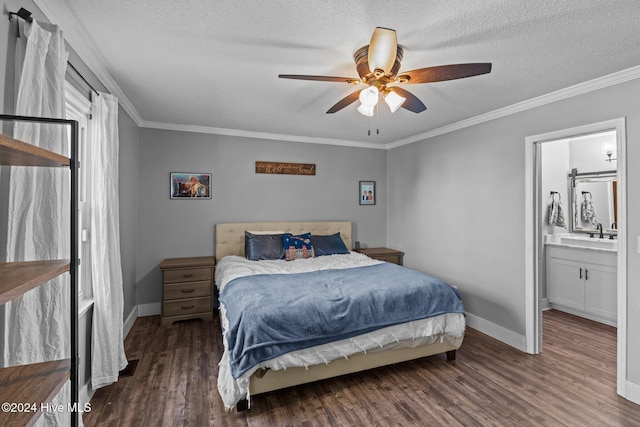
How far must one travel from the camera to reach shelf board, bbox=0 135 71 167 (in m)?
0.87

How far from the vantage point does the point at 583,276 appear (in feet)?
13.1

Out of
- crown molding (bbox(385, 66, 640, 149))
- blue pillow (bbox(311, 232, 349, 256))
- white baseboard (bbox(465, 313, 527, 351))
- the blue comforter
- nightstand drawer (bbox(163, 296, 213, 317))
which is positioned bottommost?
white baseboard (bbox(465, 313, 527, 351))

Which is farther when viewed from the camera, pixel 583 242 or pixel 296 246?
pixel 296 246

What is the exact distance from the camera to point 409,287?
2793 mm

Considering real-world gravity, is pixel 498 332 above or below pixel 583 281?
below

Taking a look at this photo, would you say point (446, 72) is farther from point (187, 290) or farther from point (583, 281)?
point (583, 281)

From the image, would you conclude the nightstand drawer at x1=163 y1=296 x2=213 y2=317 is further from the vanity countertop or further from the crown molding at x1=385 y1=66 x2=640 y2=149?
the vanity countertop

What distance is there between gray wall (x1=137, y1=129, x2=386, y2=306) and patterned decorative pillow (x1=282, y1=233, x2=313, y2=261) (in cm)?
54

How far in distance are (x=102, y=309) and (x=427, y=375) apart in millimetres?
2643

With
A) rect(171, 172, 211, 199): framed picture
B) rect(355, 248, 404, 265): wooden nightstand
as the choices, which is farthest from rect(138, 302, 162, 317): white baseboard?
rect(355, 248, 404, 265): wooden nightstand

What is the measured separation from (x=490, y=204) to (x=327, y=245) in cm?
210

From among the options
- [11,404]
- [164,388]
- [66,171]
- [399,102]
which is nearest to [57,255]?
[66,171]

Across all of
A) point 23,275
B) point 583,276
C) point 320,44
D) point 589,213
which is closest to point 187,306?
point 23,275

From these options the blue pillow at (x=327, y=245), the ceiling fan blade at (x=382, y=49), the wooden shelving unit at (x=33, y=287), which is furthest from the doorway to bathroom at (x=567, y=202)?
the wooden shelving unit at (x=33, y=287)
